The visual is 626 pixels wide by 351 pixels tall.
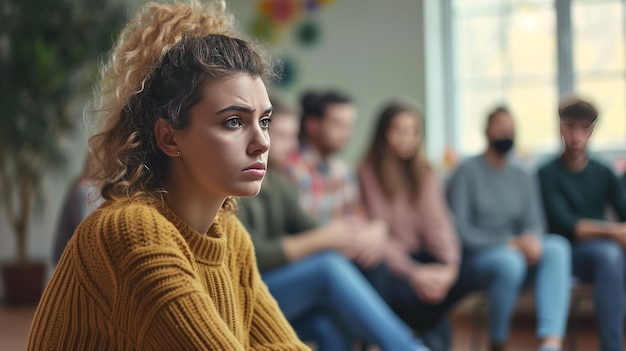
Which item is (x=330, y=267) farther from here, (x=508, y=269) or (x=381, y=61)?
(x=381, y=61)

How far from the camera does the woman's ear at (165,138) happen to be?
1.15 metres

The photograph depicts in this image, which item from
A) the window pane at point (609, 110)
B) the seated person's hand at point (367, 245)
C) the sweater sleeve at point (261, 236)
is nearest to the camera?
the sweater sleeve at point (261, 236)

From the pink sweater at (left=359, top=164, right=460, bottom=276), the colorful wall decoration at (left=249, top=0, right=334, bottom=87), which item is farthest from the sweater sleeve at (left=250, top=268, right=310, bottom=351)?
the colorful wall decoration at (left=249, top=0, right=334, bottom=87)

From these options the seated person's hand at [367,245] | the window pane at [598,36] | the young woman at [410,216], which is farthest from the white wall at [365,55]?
the seated person's hand at [367,245]

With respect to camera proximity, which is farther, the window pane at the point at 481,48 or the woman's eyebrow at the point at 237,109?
the window pane at the point at 481,48

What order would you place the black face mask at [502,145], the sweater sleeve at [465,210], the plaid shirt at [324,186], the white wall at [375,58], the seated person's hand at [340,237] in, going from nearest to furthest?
the seated person's hand at [340,237] → the plaid shirt at [324,186] → the sweater sleeve at [465,210] → the black face mask at [502,145] → the white wall at [375,58]

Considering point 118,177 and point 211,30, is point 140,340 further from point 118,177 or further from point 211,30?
point 211,30

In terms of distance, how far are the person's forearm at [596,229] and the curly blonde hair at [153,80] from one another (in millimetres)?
2499

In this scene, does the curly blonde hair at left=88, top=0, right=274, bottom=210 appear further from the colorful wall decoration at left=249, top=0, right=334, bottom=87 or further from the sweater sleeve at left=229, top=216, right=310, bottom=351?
the colorful wall decoration at left=249, top=0, right=334, bottom=87

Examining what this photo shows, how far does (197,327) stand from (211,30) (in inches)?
15.5

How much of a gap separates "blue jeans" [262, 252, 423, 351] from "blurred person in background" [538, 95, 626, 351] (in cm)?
118

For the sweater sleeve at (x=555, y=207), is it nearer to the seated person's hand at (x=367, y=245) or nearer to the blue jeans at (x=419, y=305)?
the blue jeans at (x=419, y=305)

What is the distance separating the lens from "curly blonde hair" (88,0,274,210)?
1131 millimetres

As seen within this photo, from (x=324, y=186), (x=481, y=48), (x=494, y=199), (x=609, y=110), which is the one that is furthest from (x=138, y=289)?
(x=481, y=48)
